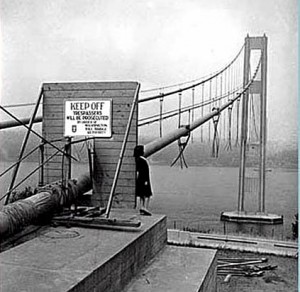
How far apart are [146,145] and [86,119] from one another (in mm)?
1306

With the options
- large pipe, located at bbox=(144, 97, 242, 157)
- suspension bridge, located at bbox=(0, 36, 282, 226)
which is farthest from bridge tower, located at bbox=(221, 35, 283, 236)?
large pipe, located at bbox=(144, 97, 242, 157)

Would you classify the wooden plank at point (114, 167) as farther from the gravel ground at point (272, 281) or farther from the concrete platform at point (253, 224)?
the concrete platform at point (253, 224)

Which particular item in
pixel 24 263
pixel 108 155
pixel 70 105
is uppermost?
pixel 70 105

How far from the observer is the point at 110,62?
3.79 m

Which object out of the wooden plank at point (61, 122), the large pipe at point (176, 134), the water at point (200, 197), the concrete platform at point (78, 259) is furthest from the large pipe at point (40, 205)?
the water at point (200, 197)

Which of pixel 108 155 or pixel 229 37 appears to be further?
pixel 229 37

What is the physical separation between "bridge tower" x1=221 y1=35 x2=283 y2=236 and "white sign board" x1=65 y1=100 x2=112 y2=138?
1.36 meters

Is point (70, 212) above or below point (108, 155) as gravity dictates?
below

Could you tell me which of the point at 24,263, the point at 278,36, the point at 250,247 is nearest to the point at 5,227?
the point at 24,263

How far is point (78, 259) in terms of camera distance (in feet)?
7.19

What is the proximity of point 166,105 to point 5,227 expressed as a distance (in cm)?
226

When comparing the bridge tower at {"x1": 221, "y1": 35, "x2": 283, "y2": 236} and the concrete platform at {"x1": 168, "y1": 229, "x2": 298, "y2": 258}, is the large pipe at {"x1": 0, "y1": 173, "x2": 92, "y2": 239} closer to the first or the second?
the bridge tower at {"x1": 221, "y1": 35, "x2": 283, "y2": 236}

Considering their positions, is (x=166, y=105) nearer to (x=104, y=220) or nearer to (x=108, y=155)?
(x=108, y=155)

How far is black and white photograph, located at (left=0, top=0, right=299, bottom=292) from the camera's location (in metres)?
2.58
